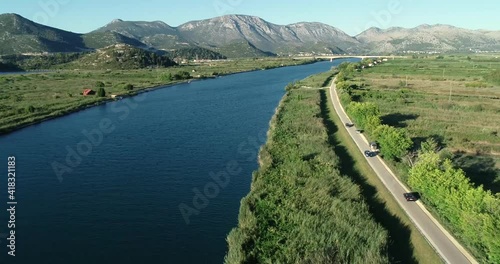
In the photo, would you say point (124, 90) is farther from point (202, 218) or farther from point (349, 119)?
point (202, 218)

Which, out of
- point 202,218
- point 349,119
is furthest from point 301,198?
point 349,119

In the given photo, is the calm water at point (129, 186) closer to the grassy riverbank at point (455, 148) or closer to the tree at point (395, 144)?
the tree at point (395, 144)

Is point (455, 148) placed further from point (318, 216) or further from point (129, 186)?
point (129, 186)

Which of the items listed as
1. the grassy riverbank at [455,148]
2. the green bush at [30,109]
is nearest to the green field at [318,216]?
the grassy riverbank at [455,148]

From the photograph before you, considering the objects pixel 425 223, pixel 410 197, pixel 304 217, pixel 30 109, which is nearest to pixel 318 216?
pixel 304 217

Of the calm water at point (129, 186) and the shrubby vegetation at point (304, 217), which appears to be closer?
the shrubby vegetation at point (304, 217)

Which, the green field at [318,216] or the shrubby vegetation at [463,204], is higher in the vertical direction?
the shrubby vegetation at [463,204]

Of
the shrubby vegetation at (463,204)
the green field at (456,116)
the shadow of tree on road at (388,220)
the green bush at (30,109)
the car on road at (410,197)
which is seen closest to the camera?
the shrubby vegetation at (463,204)
